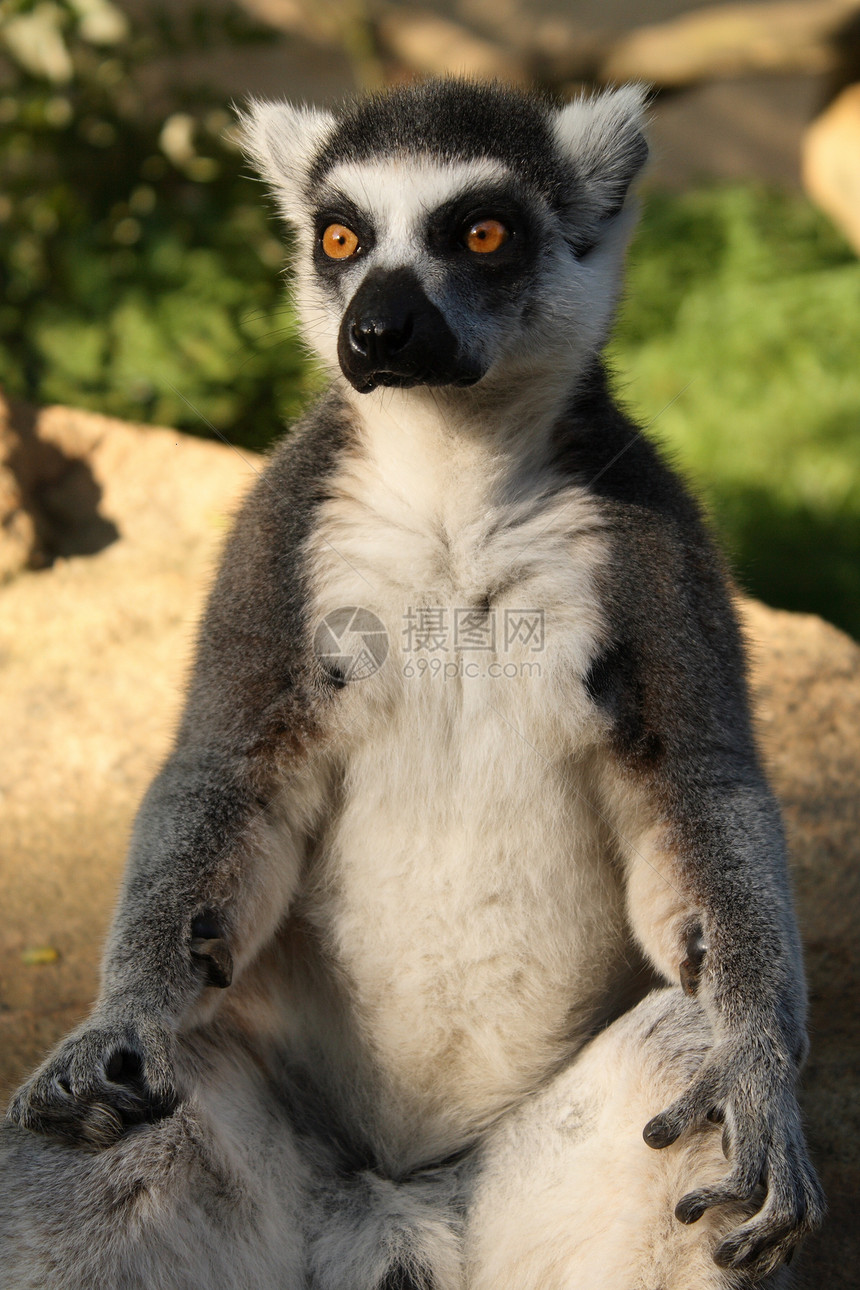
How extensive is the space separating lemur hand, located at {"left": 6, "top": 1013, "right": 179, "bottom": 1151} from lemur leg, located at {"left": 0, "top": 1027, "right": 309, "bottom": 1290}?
0.09 ft

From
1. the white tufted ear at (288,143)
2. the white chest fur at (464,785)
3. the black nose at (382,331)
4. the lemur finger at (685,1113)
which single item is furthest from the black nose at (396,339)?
the lemur finger at (685,1113)

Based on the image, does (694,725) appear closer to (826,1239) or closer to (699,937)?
(699,937)

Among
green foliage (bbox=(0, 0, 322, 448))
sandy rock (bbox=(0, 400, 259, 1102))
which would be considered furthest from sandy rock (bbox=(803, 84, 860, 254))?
sandy rock (bbox=(0, 400, 259, 1102))

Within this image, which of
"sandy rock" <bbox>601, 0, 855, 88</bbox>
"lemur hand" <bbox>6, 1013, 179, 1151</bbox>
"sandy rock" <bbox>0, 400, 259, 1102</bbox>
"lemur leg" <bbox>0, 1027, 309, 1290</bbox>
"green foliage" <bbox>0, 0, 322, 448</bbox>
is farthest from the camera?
"sandy rock" <bbox>601, 0, 855, 88</bbox>

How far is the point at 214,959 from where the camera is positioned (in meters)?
2.33

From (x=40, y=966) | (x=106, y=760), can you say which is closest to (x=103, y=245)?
(x=106, y=760)

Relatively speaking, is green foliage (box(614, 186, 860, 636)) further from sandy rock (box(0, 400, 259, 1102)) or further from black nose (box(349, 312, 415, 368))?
black nose (box(349, 312, 415, 368))

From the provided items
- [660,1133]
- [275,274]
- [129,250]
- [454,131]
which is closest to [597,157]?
[454,131]

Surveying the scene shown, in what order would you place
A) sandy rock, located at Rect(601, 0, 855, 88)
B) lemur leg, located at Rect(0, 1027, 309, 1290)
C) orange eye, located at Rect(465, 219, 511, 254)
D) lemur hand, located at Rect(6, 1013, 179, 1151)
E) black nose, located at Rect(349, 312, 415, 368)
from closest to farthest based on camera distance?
1. lemur leg, located at Rect(0, 1027, 309, 1290)
2. lemur hand, located at Rect(6, 1013, 179, 1151)
3. black nose, located at Rect(349, 312, 415, 368)
4. orange eye, located at Rect(465, 219, 511, 254)
5. sandy rock, located at Rect(601, 0, 855, 88)

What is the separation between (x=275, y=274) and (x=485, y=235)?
13.8 feet

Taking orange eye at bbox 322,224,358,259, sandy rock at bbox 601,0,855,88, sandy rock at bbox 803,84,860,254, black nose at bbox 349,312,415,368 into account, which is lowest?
black nose at bbox 349,312,415,368

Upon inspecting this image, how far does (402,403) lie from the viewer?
8.18 ft

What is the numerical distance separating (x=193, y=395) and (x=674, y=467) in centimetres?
373

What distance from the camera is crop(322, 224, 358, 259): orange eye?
259cm
